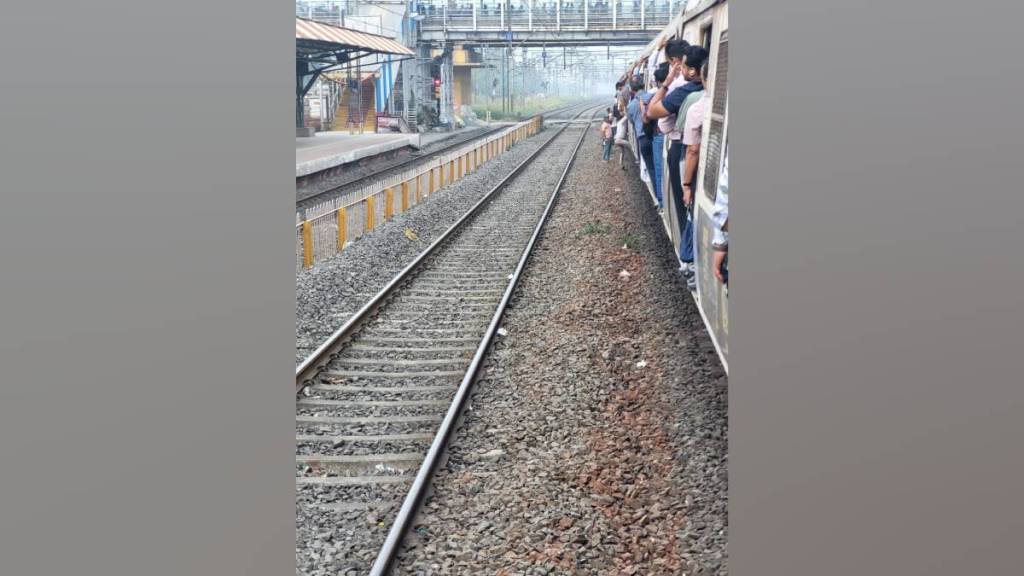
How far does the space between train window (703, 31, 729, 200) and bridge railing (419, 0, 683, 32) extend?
39274mm

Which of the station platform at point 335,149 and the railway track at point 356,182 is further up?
the station platform at point 335,149

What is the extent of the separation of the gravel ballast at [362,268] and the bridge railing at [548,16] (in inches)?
1026

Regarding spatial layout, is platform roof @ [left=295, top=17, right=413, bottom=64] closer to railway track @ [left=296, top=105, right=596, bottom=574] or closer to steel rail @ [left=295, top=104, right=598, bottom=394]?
steel rail @ [left=295, top=104, right=598, bottom=394]

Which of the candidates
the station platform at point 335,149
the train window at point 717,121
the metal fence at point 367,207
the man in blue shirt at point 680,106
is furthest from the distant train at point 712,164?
the station platform at point 335,149

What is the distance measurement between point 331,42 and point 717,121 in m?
17.3

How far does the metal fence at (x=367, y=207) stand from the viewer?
42.5 ft

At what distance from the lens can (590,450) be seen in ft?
19.1
